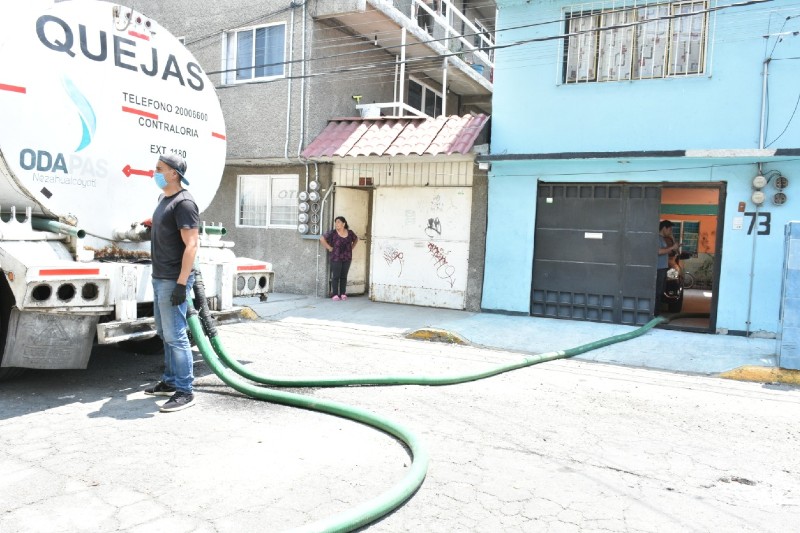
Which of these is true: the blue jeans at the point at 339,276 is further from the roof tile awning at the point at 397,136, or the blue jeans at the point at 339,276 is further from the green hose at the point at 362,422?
the green hose at the point at 362,422

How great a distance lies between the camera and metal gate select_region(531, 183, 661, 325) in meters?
9.66

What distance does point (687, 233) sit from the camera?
1723cm

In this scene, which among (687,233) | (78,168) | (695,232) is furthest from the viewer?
(687,233)

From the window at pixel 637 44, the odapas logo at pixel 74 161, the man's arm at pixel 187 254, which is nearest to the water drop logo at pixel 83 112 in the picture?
the odapas logo at pixel 74 161

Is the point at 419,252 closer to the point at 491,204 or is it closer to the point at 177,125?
the point at 491,204

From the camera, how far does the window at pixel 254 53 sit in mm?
12117

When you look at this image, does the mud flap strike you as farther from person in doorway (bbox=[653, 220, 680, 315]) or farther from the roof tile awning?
person in doorway (bbox=[653, 220, 680, 315])

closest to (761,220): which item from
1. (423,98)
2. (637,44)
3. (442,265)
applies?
(637,44)

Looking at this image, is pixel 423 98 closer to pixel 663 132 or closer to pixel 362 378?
pixel 663 132

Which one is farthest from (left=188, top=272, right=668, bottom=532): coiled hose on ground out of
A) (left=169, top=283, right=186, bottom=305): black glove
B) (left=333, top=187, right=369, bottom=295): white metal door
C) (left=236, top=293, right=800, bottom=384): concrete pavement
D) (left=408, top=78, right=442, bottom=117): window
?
(left=408, top=78, right=442, bottom=117): window

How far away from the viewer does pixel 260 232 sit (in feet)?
42.2

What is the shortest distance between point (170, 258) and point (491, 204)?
21.8 feet

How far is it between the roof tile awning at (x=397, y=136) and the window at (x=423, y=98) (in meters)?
3.60

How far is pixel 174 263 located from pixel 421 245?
6801 mm
